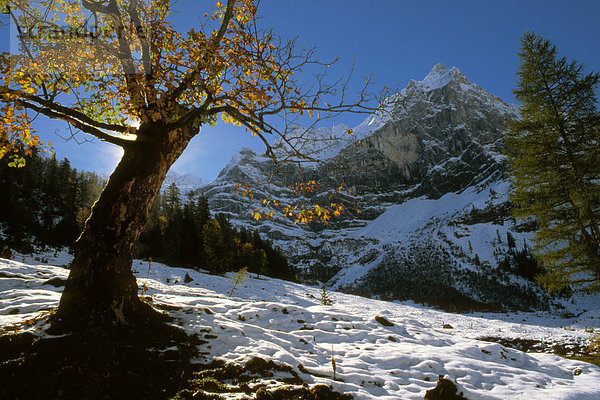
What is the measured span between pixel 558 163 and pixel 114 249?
15385 mm

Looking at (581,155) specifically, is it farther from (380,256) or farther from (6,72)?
(380,256)

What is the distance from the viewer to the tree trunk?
177 inches

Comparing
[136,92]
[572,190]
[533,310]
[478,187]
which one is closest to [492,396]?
[136,92]

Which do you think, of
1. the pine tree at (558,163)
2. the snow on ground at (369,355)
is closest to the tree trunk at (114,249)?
the snow on ground at (369,355)

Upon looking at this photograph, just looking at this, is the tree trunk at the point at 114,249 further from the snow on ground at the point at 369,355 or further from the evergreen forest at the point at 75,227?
the evergreen forest at the point at 75,227

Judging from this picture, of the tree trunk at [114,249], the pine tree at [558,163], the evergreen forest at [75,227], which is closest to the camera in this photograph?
the tree trunk at [114,249]

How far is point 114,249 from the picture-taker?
4.79 metres

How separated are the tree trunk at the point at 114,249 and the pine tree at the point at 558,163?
1404 cm

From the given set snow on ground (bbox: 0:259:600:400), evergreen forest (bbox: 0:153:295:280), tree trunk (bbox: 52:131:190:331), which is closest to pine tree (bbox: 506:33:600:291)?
snow on ground (bbox: 0:259:600:400)

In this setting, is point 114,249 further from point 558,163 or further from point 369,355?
point 558,163

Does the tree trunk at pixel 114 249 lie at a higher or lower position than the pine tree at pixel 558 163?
lower

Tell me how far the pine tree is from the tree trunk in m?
14.0

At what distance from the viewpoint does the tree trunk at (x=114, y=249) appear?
4500 millimetres

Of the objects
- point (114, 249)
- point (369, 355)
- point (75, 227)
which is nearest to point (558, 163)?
point (369, 355)
